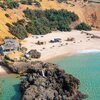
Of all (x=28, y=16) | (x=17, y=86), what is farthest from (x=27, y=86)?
(x=28, y=16)

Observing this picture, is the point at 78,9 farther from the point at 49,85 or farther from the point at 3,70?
the point at 49,85

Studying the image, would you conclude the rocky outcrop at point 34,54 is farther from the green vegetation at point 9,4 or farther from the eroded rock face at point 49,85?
the green vegetation at point 9,4

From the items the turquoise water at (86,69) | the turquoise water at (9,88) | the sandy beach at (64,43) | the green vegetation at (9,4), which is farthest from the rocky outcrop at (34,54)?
the green vegetation at (9,4)

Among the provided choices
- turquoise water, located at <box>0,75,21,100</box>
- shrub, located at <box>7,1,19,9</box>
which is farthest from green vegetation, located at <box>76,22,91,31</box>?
turquoise water, located at <box>0,75,21,100</box>

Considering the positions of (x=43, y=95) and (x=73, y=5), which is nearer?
(x=43, y=95)

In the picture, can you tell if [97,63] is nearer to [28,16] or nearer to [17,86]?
[17,86]

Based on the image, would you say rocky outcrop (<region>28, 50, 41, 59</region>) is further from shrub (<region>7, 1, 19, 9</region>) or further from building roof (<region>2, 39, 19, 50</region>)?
shrub (<region>7, 1, 19, 9</region>)

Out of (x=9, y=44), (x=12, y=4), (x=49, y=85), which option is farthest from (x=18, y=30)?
(x=49, y=85)
